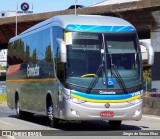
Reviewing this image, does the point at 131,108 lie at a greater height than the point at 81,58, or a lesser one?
lesser

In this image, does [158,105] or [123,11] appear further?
[123,11]

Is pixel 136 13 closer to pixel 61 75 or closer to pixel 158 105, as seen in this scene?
pixel 158 105

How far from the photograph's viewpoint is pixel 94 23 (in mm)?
16766

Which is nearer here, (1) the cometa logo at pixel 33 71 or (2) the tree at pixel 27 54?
(1) the cometa logo at pixel 33 71

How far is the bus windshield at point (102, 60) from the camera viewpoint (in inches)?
627

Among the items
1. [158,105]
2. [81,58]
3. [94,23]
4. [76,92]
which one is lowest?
[158,105]

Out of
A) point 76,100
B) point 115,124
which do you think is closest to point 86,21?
point 76,100

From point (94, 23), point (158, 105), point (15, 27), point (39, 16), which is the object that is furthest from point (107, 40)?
point (15, 27)

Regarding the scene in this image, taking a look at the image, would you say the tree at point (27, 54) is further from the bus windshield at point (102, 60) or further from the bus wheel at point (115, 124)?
the bus windshield at point (102, 60)

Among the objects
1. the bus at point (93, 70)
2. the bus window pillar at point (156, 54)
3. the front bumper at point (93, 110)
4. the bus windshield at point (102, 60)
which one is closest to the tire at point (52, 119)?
the bus at point (93, 70)

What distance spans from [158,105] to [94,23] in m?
9.24

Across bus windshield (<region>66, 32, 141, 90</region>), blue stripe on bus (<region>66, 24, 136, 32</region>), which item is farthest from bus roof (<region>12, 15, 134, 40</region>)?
bus windshield (<region>66, 32, 141, 90</region>)

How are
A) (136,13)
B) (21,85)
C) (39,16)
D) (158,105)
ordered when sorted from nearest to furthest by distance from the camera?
(21,85), (158,105), (136,13), (39,16)

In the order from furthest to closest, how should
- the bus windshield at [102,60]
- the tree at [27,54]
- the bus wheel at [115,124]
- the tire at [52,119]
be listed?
1. the tree at [27,54]
2. the bus wheel at [115,124]
3. the tire at [52,119]
4. the bus windshield at [102,60]
